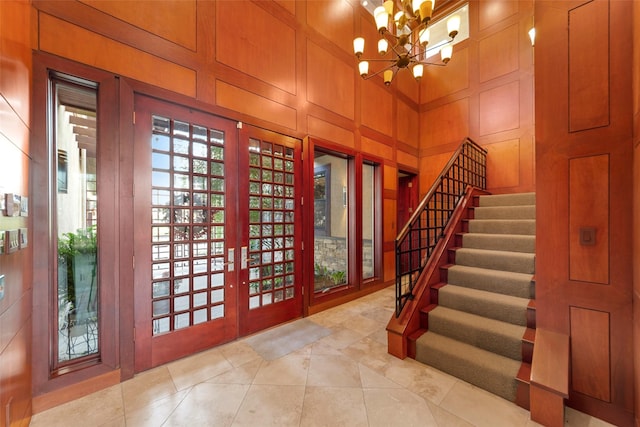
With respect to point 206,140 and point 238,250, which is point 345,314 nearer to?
point 238,250

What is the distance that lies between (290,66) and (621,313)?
13.4ft

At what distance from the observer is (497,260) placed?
279cm

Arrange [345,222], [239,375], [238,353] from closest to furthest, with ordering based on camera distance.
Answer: [239,375]
[238,353]
[345,222]

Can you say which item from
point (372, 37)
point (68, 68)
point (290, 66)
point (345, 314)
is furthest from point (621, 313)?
point (372, 37)

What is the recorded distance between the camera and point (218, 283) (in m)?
2.76

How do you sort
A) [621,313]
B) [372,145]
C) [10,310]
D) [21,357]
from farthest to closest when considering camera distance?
[372,145]
[621,313]
[21,357]
[10,310]

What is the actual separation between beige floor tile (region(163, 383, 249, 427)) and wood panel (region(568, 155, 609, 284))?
8.98ft

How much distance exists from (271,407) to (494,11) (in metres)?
7.42

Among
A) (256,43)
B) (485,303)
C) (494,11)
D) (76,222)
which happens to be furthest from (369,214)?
(494,11)

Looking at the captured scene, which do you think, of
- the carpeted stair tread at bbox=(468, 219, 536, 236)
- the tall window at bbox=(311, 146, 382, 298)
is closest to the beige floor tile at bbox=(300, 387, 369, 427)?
the tall window at bbox=(311, 146, 382, 298)

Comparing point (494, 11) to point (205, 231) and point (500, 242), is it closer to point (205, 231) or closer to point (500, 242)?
point (500, 242)

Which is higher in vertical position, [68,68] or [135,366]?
[68,68]

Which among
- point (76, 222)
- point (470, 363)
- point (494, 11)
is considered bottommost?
point (470, 363)

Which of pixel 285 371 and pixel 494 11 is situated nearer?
pixel 285 371
